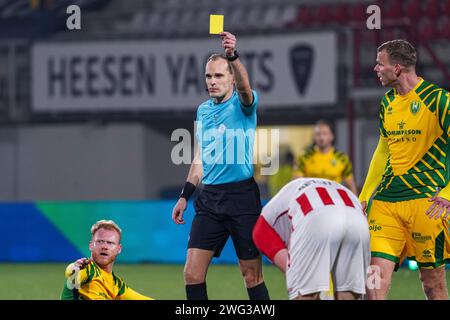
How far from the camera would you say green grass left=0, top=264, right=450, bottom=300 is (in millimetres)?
10461

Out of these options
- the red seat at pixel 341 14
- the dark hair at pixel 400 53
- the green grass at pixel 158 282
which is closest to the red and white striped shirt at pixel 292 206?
the dark hair at pixel 400 53

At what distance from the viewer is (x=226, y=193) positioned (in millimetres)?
6859

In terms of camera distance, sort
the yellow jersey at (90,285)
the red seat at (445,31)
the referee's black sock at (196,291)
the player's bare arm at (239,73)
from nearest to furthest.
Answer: the yellow jersey at (90,285), the player's bare arm at (239,73), the referee's black sock at (196,291), the red seat at (445,31)

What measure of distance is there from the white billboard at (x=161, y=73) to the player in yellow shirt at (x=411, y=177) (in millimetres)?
13733

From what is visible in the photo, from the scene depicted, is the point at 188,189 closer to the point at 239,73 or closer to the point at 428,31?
the point at 239,73

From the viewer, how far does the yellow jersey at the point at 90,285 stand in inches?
230

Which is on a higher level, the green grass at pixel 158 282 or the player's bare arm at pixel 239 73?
the player's bare arm at pixel 239 73

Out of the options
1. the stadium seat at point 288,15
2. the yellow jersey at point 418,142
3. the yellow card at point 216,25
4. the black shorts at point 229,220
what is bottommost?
the black shorts at point 229,220

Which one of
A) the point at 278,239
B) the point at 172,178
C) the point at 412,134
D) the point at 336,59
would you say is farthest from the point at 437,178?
Answer: the point at 172,178

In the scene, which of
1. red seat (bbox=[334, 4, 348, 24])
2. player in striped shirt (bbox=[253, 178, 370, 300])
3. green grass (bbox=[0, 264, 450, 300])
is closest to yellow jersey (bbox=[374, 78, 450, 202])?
player in striped shirt (bbox=[253, 178, 370, 300])

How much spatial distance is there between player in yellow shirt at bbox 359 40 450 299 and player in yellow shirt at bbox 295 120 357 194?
18.6 feet

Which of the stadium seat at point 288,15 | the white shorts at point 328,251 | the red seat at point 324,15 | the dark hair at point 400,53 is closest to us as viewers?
the white shorts at point 328,251

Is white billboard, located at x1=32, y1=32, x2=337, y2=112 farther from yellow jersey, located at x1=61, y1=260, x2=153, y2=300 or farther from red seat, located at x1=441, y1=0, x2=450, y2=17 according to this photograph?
yellow jersey, located at x1=61, y1=260, x2=153, y2=300

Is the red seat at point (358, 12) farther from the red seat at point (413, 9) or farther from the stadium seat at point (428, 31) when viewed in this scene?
the stadium seat at point (428, 31)
